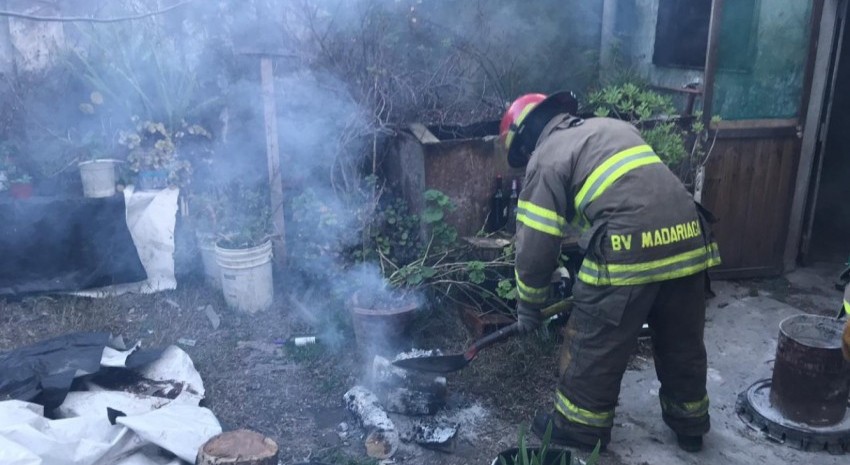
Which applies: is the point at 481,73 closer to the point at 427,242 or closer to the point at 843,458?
the point at 427,242

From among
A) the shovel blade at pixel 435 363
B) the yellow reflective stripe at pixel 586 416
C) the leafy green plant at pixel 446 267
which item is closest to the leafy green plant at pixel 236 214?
the leafy green plant at pixel 446 267

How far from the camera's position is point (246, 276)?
243 inches

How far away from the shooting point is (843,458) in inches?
174

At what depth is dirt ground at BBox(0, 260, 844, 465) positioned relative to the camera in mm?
4551

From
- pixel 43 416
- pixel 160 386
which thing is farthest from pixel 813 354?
pixel 43 416

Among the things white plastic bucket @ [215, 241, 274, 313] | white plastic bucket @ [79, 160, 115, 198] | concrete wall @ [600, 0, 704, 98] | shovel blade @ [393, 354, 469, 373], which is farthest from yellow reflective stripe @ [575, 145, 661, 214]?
white plastic bucket @ [79, 160, 115, 198]

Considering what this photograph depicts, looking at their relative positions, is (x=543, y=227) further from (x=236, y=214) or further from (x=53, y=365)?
(x=236, y=214)

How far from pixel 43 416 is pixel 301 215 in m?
2.86

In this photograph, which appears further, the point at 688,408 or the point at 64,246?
the point at 64,246

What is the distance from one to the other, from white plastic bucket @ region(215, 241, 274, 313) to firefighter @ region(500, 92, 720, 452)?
113 inches

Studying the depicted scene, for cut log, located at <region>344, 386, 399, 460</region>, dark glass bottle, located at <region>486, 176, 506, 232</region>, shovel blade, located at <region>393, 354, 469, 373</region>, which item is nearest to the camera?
cut log, located at <region>344, 386, 399, 460</region>

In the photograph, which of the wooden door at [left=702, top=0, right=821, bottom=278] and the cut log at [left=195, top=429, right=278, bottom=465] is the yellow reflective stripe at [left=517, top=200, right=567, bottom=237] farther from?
the wooden door at [left=702, top=0, right=821, bottom=278]

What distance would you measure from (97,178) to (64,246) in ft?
2.24

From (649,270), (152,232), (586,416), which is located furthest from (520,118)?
(152,232)
